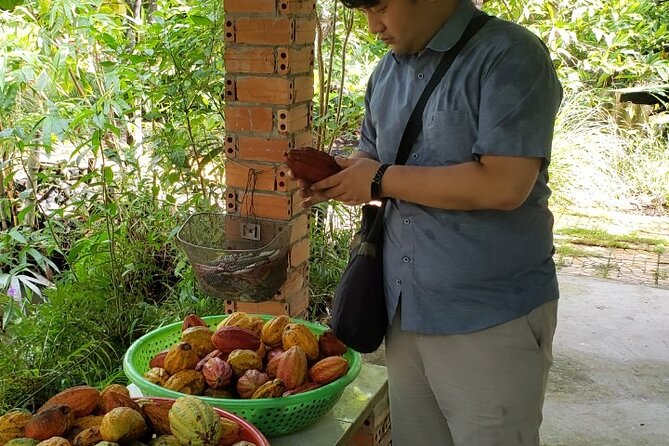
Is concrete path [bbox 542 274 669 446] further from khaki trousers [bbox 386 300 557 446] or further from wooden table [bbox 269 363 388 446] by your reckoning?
khaki trousers [bbox 386 300 557 446]

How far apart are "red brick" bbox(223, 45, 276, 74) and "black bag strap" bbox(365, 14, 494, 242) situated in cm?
105

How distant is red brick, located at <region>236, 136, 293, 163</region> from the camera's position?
2533mm

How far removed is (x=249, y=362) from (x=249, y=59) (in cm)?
120

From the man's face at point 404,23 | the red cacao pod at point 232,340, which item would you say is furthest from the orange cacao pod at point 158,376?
the man's face at point 404,23

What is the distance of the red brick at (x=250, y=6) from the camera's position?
2422mm

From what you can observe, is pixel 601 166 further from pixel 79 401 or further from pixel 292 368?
pixel 79 401

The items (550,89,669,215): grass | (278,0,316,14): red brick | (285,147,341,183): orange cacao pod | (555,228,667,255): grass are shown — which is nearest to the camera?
(285,147,341,183): orange cacao pod

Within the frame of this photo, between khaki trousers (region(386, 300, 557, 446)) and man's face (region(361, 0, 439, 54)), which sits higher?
man's face (region(361, 0, 439, 54))

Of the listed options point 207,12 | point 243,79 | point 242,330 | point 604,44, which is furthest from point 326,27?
point 604,44

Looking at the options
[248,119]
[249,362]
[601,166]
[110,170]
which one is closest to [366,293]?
[249,362]

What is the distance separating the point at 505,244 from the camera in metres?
1.48

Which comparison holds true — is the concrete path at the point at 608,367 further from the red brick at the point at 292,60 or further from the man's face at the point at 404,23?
the man's face at the point at 404,23

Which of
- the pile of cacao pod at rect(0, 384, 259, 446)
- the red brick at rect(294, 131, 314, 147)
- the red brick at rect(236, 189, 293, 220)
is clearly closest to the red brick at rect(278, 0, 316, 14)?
the red brick at rect(294, 131, 314, 147)

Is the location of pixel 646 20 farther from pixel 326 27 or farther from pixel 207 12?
pixel 207 12
